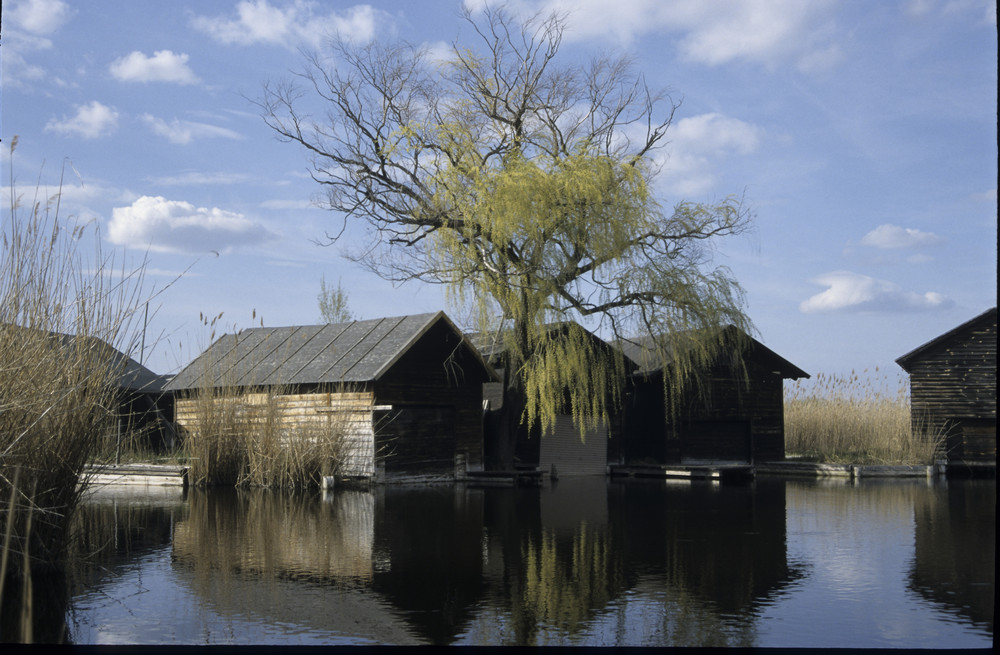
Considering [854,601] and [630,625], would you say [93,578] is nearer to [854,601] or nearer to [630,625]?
[630,625]

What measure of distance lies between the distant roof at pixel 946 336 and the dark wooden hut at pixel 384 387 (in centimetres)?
1308

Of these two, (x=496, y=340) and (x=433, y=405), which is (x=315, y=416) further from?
(x=496, y=340)

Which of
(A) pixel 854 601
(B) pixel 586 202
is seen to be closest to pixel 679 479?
(B) pixel 586 202

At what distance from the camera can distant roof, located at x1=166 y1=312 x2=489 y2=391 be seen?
2109 cm

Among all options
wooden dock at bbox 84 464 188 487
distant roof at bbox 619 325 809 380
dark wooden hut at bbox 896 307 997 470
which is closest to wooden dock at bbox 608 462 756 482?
distant roof at bbox 619 325 809 380

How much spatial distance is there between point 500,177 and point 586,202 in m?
2.18

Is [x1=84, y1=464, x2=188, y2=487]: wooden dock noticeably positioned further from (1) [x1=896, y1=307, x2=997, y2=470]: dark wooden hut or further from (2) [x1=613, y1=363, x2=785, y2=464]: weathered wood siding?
(1) [x1=896, y1=307, x2=997, y2=470]: dark wooden hut

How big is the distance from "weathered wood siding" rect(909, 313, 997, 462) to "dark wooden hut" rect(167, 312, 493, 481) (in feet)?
44.1

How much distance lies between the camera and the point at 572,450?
2756cm

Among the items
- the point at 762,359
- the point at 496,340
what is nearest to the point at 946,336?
the point at 762,359

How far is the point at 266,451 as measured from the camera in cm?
1775

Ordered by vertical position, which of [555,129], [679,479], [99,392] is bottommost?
[679,479]

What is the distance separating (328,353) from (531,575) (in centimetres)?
1489

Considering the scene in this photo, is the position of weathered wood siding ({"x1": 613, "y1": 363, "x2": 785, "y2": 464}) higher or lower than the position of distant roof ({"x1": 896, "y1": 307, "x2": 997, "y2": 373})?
lower
